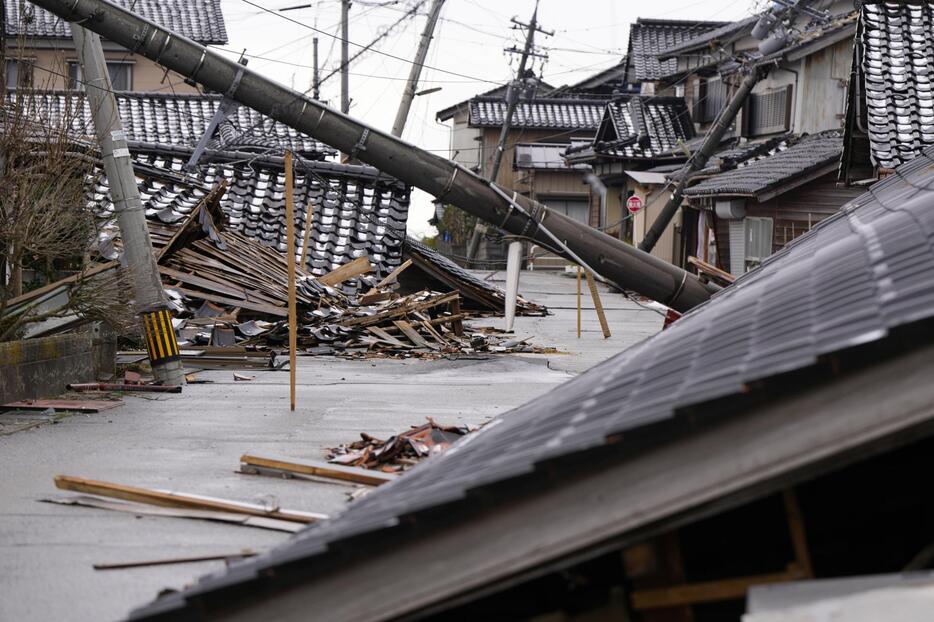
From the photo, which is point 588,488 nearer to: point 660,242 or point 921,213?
point 921,213

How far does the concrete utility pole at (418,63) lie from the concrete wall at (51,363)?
18.1m

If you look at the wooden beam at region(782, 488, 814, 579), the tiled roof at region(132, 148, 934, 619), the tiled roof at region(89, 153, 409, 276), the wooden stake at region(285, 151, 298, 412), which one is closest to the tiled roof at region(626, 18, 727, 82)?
the tiled roof at region(89, 153, 409, 276)

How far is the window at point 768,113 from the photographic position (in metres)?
31.0

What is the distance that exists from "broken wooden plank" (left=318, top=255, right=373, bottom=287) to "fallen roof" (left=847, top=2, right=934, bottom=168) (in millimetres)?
9202

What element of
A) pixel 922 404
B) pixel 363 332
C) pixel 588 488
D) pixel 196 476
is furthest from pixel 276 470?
pixel 363 332

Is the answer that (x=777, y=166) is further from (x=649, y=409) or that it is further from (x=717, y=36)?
(x=649, y=409)

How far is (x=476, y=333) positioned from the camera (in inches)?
769

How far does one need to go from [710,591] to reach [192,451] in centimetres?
633

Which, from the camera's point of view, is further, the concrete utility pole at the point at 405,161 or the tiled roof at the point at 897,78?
the concrete utility pole at the point at 405,161

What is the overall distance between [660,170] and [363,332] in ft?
80.1

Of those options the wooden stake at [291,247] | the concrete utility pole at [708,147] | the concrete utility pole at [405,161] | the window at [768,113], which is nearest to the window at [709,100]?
the window at [768,113]

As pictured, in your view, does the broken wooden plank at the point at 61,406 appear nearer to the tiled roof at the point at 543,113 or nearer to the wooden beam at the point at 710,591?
the wooden beam at the point at 710,591

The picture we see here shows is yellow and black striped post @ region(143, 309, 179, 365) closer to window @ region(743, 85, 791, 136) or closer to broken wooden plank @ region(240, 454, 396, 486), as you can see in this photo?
broken wooden plank @ region(240, 454, 396, 486)

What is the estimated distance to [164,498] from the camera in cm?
671
